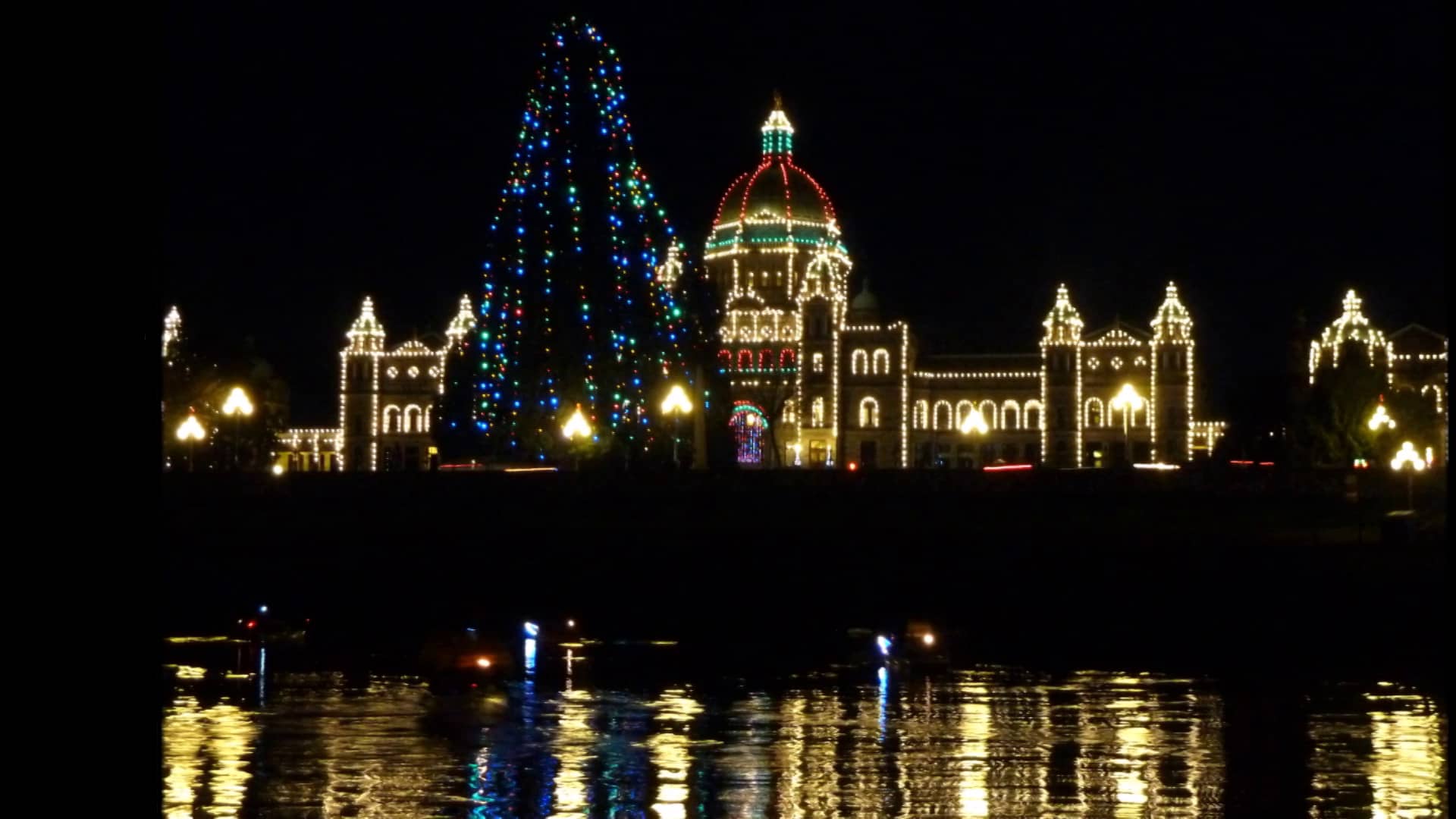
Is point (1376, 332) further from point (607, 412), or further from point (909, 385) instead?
point (607, 412)

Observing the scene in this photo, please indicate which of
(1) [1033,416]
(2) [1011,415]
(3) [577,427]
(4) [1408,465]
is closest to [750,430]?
(2) [1011,415]

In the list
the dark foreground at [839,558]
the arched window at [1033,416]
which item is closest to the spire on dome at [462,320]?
the arched window at [1033,416]

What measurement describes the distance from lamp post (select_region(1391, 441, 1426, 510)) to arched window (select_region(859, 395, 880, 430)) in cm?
3619

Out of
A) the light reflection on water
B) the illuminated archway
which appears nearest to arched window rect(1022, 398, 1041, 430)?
the illuminated archway

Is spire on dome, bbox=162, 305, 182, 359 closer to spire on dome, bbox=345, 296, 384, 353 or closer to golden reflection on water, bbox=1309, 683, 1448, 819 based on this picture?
spire on dome, bbox=345, 296, 384, 353

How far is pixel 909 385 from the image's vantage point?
11175 cm

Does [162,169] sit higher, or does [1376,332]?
[1376,332]

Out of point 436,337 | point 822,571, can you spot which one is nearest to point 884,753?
point 822,571

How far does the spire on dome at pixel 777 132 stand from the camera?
12506 centimetres

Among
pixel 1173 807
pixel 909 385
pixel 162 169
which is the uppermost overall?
pixel 909 385

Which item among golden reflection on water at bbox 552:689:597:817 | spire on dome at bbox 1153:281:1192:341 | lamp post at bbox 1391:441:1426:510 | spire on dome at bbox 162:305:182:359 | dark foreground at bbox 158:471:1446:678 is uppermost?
spire on dome at bbox 1153:281:1192:341

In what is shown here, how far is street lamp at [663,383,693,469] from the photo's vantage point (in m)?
54.6

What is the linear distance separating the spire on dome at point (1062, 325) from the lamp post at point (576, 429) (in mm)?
58674

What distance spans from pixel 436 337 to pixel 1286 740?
318 feet
